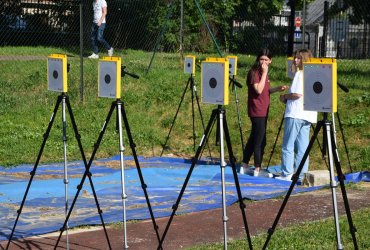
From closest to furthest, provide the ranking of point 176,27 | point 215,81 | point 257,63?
point 215,81 < point 257,63 < point 176,27

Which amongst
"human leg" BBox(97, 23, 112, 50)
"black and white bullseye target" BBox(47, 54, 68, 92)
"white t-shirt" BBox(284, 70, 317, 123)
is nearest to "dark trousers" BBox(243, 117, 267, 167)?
"white t-shirt" BBox(284, 70, 317, 123)

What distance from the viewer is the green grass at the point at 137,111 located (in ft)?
44.8

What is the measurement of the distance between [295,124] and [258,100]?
2.50 feet

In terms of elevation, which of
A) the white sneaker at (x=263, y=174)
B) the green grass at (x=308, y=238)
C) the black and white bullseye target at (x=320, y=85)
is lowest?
the green grass at (x=308, y=238)

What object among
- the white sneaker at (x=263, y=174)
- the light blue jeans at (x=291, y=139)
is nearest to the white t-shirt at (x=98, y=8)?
the white sneaker at (x=263, y=174)

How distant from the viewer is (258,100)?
38.6ft

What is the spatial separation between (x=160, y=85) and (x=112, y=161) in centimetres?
484

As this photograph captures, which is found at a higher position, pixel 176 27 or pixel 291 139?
pixel 176 27

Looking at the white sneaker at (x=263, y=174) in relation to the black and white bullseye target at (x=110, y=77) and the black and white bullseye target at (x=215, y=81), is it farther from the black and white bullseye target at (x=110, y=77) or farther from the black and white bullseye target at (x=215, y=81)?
the black and white bullseye target at (x=215, y=81)

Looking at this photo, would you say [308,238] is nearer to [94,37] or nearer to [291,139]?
[291,139]

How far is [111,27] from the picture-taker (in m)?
19.9

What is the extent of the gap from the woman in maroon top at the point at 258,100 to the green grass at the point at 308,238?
3.53 metres

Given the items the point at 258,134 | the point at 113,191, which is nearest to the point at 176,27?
the point at 258,134

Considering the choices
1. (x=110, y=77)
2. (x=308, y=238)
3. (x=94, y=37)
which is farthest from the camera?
(x=94, y=37)
